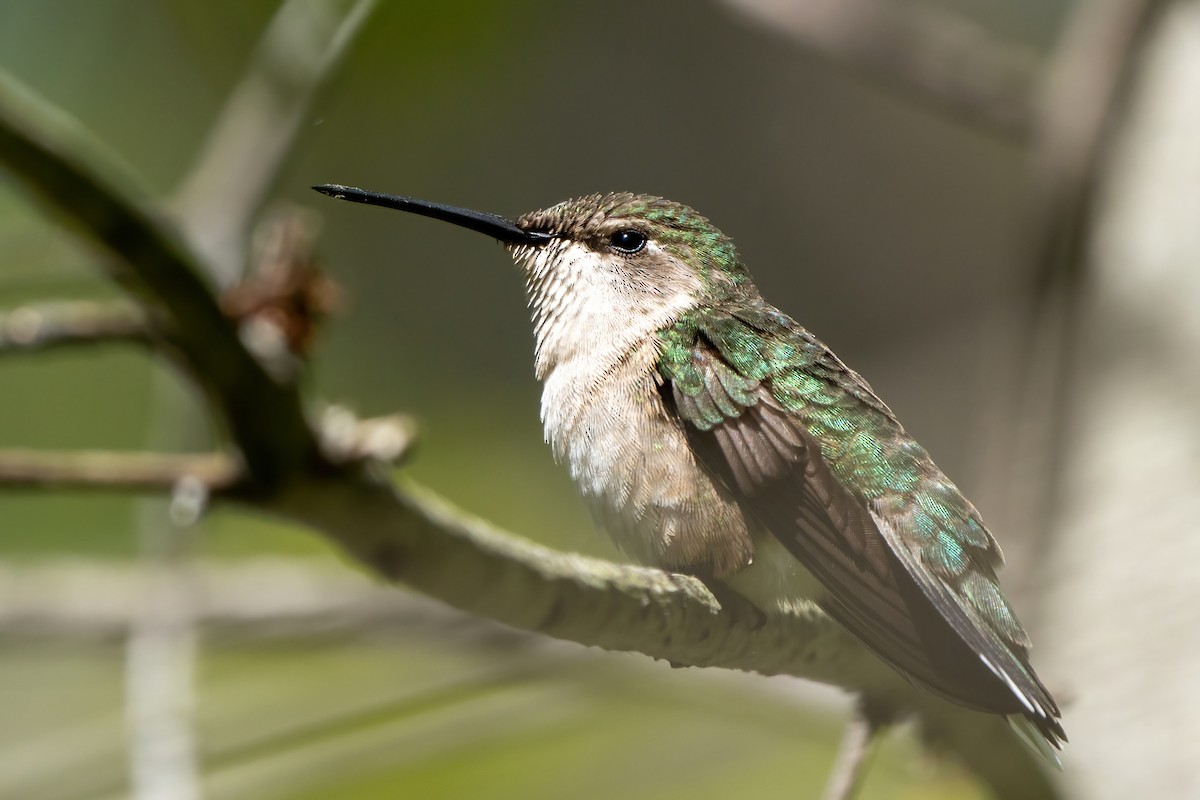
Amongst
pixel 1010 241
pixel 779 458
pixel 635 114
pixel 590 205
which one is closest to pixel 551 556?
pixel 779 458

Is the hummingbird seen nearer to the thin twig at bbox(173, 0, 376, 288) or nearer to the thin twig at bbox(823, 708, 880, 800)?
the thin twig at bbox(823, 708, 880, 800)

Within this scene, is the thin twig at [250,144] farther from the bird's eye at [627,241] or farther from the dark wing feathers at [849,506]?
the dark wing feathers at [849,506]

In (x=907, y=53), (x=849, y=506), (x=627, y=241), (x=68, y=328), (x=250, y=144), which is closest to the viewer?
(x=849, y=506)

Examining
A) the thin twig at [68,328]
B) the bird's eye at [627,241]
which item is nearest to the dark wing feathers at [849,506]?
the bird's eye at [627,241]

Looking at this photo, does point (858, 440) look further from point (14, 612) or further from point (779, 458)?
point (14, 612)

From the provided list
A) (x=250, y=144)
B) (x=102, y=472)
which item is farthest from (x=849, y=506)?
(x=250, y=144)

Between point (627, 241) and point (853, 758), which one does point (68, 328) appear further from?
point (853, 758)
